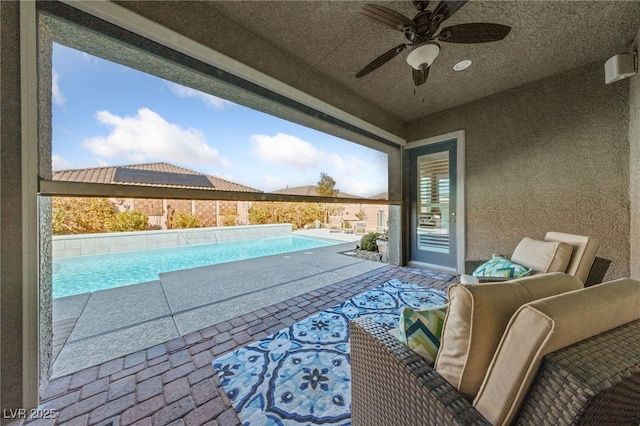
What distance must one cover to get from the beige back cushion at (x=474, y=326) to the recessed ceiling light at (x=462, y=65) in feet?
9.86

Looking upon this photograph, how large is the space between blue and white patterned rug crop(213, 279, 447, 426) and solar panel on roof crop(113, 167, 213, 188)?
157 cm

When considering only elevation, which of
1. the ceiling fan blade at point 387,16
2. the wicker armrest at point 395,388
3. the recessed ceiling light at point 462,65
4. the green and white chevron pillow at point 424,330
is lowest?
the wicker armrest at point 395,388

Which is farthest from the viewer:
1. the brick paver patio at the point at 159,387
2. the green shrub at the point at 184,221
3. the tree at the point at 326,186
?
the green shrub at the point at 184,221

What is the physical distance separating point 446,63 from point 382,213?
4986mm

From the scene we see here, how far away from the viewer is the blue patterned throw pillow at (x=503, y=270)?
6.61ft

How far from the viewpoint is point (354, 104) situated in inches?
137

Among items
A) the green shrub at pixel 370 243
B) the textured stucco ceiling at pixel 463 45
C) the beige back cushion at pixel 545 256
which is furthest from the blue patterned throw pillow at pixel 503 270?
the green shrub at pixel 370 243

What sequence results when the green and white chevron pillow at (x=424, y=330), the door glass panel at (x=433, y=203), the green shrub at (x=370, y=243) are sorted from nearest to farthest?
1. the green and white chevron pillow at (x=424, y=330)
2. the door glass panel at (x=433, y=203)
3. the green shrub at (x=370, y=243)

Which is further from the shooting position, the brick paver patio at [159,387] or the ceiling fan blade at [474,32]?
the ceiling fan blade at [474,32]

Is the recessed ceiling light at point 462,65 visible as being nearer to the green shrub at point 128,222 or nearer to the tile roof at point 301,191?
the tile roof at point 301,191

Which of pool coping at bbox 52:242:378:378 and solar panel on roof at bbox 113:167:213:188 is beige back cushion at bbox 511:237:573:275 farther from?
solar panel on roof at bbox 113:167:213:188

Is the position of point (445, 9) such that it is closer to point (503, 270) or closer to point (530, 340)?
point (530, 340)

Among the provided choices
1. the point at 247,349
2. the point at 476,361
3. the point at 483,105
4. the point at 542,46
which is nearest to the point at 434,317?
the point at 476,361

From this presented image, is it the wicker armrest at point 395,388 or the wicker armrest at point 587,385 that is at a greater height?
the wicker armrest at point 587,385
